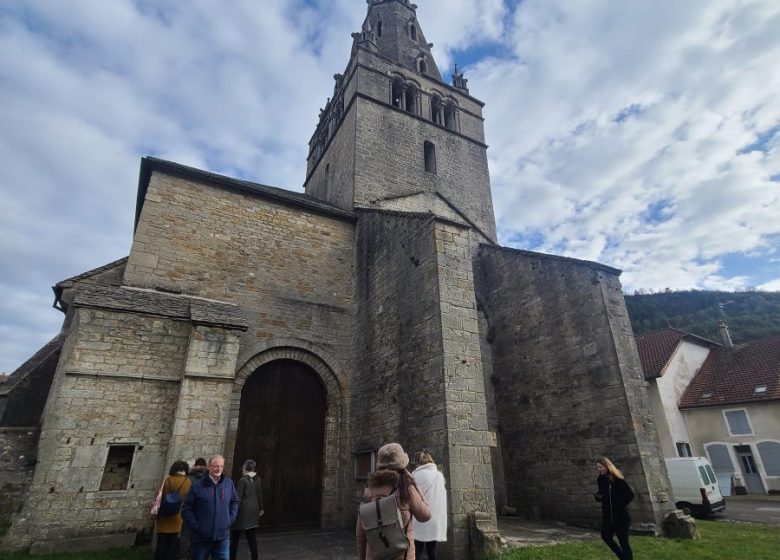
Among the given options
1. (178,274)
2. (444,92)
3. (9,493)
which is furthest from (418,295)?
(444,92)

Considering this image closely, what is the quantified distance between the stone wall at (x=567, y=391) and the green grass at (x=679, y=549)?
29.8 inches

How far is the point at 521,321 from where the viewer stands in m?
10.7

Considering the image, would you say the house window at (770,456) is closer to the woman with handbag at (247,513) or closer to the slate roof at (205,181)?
the slate roof at (205,181)

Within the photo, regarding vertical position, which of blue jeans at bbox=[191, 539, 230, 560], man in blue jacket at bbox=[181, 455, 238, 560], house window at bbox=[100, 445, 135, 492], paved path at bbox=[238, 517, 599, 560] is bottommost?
paved path at bbox=[238, 517, 599, 560]

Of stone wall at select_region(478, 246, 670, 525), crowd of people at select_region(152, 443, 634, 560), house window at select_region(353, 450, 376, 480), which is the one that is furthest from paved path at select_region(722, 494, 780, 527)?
house window at select_region(353, 450, 376, 480)

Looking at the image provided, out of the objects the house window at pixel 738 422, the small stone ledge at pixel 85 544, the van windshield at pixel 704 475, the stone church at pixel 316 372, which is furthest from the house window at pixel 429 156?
the house window at pixel 738 422

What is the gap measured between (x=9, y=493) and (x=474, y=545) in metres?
6.97

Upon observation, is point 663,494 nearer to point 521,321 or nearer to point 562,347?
point 562,347

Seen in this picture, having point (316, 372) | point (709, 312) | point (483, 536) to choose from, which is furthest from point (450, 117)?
point (709, 312)

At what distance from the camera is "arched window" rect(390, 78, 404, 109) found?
655 inches

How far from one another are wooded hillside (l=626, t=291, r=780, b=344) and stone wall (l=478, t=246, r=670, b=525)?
26423mm

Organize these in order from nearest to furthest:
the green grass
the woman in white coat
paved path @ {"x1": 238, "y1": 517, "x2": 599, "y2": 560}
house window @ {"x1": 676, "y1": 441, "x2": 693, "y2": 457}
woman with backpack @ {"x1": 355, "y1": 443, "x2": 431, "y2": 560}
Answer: woman with backpack @ {"x1": 355, "y1": 443, "x2": 431, "y2": 560} < the woman in white coat < the green grass < paved path @ {"x1": 238, "y1": 517, "x2": 599, "y2": 560} < house window @ {"x1": 676, "y1": 441, "x2": 693, "y2": 457}

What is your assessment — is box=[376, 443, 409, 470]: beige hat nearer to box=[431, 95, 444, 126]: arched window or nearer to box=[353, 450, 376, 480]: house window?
box=[353, 450, 376, 480]: house window

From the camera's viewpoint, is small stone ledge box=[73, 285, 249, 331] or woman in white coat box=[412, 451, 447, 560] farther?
small stone ledge box=[73, 285, 249, 331]
